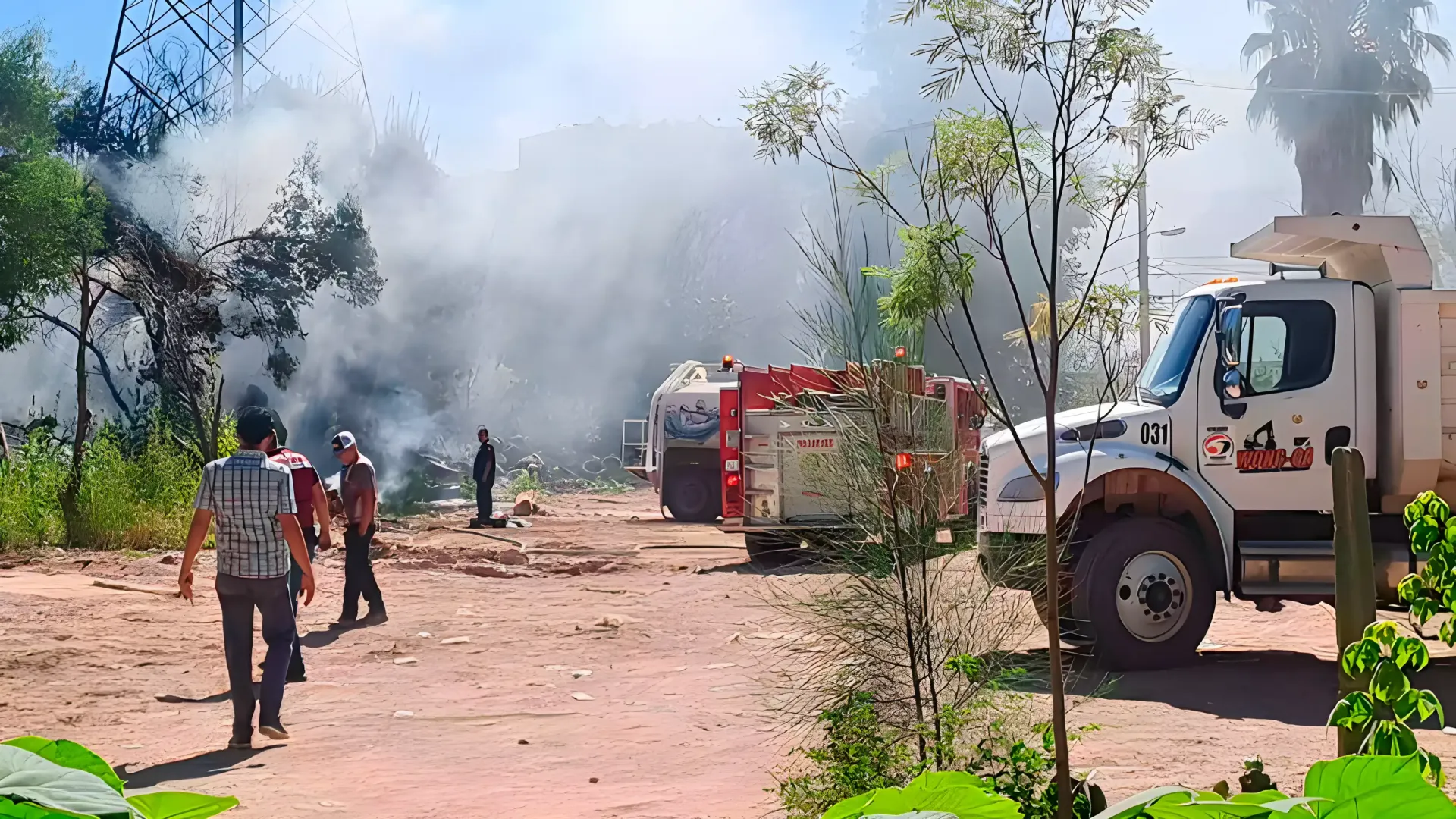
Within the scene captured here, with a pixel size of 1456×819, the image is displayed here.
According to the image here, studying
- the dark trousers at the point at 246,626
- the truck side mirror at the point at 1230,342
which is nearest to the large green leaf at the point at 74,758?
the dark trousers at the point at 246,626

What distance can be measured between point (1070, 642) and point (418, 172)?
2487 cm

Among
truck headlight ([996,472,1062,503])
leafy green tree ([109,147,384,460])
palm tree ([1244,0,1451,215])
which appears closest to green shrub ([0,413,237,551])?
leafy green tree ([109,147,384,460])

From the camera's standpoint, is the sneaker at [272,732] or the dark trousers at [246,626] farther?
the sneaker at [272,732]

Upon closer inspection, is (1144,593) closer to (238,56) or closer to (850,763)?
(850,763)

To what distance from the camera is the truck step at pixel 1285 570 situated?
862cm

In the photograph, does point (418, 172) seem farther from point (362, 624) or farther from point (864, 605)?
point (864, 605)

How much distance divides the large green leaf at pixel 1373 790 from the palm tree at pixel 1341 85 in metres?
27.4

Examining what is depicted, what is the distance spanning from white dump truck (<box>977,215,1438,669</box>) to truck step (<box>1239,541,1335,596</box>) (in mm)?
10

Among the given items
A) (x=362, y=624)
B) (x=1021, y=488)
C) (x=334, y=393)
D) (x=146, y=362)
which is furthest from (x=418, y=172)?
(x=1021, y=488)

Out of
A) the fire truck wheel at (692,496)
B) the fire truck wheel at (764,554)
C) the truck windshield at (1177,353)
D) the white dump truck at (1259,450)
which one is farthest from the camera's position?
the fire truck wheel at (692,496)

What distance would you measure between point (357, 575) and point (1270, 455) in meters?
7.70

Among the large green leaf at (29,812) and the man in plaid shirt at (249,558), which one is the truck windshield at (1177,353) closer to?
the man in plaid shirt at (249,558)

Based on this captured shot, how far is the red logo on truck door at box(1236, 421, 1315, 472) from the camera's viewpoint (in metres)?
8.68

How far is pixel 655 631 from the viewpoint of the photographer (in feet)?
37.0
